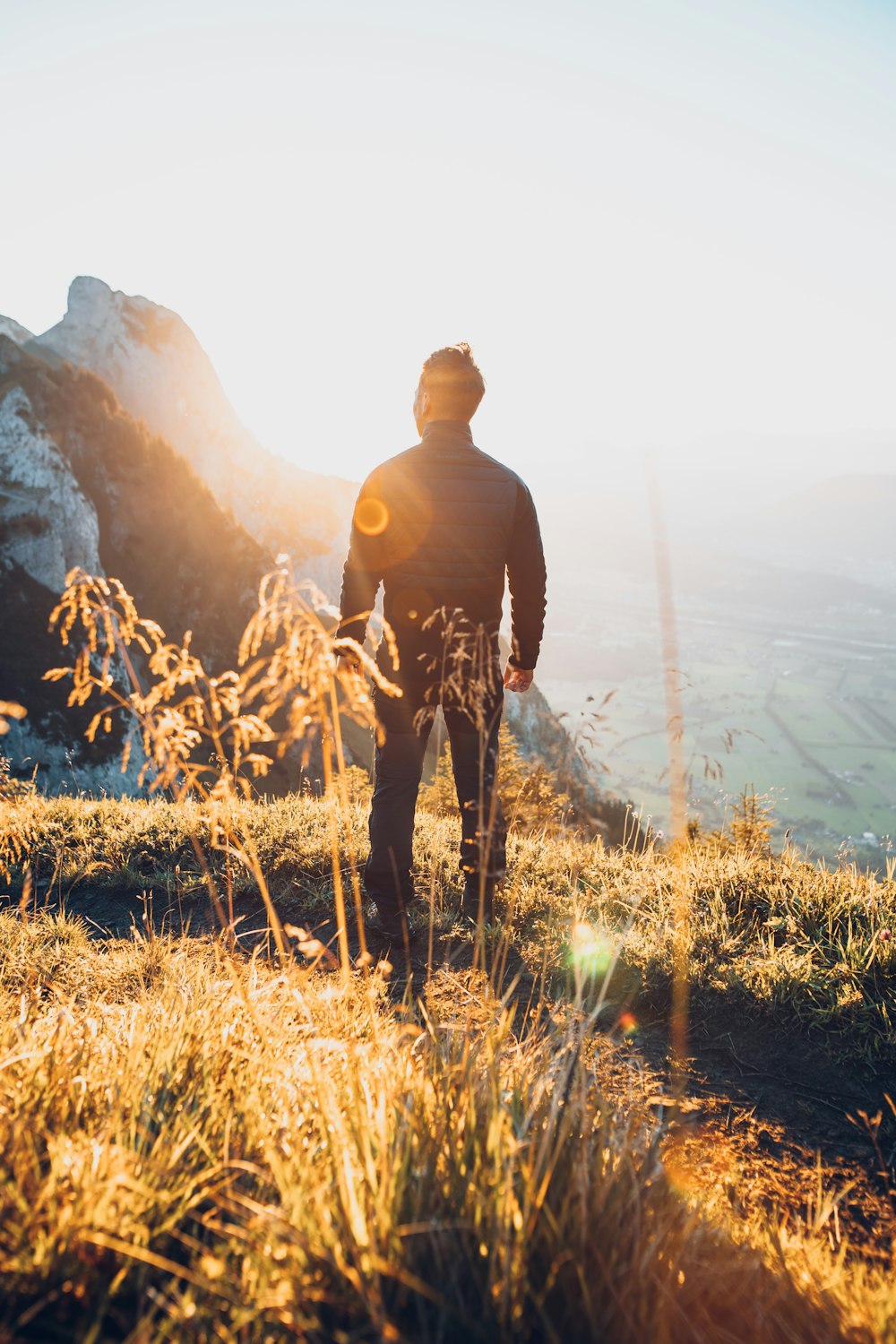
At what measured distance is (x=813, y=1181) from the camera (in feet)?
6.68

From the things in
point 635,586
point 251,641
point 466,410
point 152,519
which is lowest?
point 251,641

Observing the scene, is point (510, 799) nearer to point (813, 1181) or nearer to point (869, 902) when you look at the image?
point (869, 902)

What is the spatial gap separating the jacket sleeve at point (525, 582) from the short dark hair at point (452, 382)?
1.69ft

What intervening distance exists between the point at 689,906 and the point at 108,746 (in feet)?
68.6

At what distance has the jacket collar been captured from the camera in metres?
3.36

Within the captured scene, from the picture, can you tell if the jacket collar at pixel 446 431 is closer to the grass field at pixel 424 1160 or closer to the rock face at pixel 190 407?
the grass field at pixel 424 1160

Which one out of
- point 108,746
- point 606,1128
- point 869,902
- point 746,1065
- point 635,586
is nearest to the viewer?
point 606,1128

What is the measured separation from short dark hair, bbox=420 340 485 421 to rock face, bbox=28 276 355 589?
45.3m

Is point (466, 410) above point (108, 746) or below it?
above

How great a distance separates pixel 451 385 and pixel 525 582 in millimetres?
1116

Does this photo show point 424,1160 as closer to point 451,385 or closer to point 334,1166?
point 334,1166

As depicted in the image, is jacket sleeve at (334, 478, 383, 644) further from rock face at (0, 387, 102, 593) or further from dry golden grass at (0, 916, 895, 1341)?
rock face at (0, 387, 102, 593)

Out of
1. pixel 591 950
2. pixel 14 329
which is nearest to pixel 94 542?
pixel 591 950

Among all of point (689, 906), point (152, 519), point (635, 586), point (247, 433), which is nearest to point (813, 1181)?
point (689, 906)
